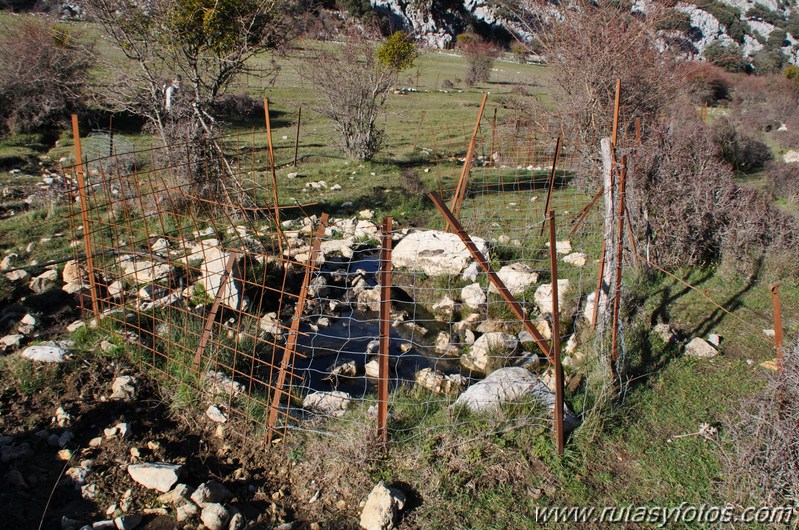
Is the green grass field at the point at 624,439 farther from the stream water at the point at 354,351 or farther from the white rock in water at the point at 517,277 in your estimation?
the stream water at the point at 354,351

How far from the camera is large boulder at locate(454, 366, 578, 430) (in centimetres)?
401

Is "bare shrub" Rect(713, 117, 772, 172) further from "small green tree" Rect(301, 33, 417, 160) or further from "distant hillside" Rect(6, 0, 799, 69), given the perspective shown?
"distant hillside" Rect(6, 0, 799, 69)

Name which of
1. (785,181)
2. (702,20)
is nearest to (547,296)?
(785,181)

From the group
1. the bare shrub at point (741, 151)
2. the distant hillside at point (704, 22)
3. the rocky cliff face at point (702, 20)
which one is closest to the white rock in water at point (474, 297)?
Answer: the bare shrub at point (741, 151)

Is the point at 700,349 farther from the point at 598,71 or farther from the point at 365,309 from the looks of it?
the point at 598,71

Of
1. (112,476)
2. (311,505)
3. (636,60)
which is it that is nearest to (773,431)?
(311,505)

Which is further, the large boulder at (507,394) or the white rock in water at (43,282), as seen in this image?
the white rock in water at (43,282)

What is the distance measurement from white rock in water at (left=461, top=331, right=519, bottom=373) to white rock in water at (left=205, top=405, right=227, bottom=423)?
230 cm

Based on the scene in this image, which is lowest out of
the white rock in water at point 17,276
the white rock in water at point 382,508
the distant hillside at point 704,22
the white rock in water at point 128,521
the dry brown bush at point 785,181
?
the white rock in water at point 128,521

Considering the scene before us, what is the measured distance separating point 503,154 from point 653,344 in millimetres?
7866

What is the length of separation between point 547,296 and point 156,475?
415 centimetres

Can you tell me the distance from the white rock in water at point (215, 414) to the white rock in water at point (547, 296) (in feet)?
11.2

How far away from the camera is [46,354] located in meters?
4.65

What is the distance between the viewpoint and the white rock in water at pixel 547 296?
20.2ft
